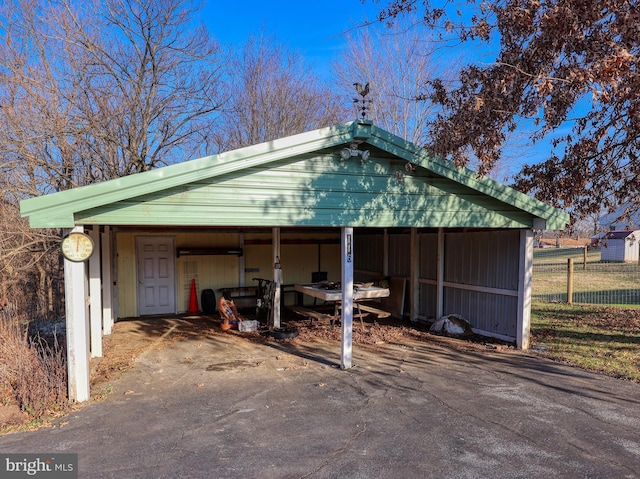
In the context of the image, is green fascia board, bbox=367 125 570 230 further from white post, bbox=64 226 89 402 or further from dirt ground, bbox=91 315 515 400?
white post, bbox=64 226 89 402

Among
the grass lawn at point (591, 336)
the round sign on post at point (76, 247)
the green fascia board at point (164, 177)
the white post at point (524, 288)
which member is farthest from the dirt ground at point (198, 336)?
the green fascia board at point (164, 177)

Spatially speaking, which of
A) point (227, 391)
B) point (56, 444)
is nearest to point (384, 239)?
point (227, 391)

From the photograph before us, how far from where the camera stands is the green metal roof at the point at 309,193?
5238 millimetres

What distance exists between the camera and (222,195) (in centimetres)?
583

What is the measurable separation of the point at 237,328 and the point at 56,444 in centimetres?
557

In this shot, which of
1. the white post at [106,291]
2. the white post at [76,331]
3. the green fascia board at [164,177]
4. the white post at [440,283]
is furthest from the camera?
the white post at [440,283]

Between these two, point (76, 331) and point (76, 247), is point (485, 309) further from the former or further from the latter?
point (76, 247)

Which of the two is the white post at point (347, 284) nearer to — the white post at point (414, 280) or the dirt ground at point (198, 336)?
the dirt ground at point (198, 336)

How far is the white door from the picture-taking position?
11.1 metres

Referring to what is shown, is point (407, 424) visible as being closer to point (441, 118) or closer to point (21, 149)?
point (441, 118)

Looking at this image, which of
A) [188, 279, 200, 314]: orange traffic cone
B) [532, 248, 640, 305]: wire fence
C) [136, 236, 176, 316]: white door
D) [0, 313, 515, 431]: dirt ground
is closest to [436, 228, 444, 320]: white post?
[0, 313, 515, 431]: dirt ground

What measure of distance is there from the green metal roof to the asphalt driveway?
223cm

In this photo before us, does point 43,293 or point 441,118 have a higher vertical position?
point 441,118

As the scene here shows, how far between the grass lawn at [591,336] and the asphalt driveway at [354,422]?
2.08 ft
